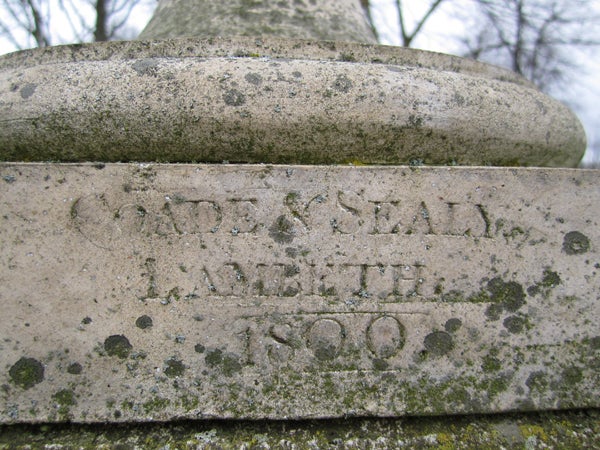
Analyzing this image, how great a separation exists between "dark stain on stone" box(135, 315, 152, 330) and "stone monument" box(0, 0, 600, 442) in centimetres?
1

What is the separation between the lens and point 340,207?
1417 millimetres

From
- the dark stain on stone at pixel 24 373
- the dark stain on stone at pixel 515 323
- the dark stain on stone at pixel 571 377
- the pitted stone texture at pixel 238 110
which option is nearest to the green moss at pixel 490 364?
the dark stain on stone at pixel 515 323

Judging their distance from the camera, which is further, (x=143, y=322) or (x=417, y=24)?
(x=417, y=24)

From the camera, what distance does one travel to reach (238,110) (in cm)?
142

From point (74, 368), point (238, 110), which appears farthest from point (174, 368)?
point (238, 110)

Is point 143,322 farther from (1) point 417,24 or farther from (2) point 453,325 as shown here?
(1) point 417,24

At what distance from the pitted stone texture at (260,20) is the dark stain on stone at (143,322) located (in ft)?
4.09

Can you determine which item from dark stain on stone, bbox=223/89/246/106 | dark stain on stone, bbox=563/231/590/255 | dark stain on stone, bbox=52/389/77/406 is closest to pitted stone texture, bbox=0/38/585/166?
dark stain on stone, bbox=223/89/246/106

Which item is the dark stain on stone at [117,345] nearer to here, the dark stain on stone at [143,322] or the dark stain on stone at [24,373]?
the dark stain on stone at [143,322]

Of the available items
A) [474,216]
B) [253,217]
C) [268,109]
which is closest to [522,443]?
[474,216]

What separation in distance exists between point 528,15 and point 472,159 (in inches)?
453

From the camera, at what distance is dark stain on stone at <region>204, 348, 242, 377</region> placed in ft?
4.68

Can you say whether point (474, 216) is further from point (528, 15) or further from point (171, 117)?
point (528, 15)

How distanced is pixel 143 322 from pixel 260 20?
139 centimetres
